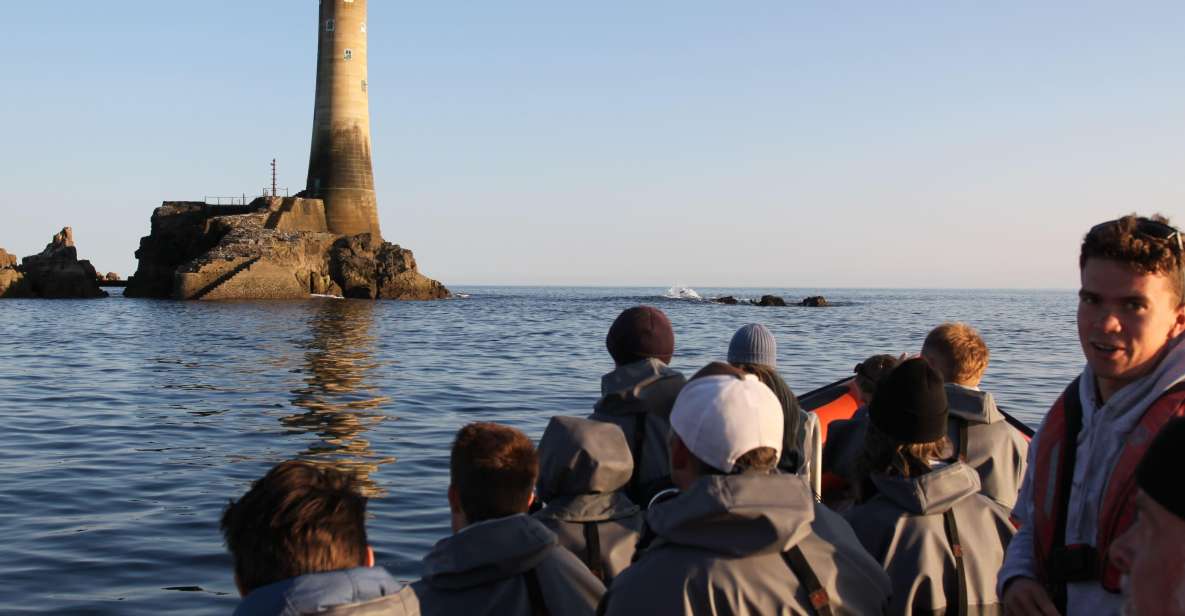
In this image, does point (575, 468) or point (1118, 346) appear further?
point (575, 468)

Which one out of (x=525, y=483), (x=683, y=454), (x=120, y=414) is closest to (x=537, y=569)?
(x=525, y=483)

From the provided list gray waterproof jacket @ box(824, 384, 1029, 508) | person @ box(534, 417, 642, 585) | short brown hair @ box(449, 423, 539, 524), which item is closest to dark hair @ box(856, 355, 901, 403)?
gray waterproof jacket @ box(824, 384, 1029, 508)

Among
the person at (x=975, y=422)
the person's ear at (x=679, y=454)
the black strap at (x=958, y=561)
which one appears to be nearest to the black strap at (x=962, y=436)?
the person at (x=975, y=422)

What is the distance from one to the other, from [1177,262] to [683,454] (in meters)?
1.43

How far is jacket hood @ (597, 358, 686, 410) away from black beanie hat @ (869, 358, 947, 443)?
1.19 meters

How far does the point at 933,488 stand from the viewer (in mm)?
3906

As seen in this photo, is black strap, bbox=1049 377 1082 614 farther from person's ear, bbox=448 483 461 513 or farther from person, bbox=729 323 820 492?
person's ear, bbox=448 483 461 513

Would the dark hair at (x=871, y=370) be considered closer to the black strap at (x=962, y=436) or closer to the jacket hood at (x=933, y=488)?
the black strap at (x=962, y=436)

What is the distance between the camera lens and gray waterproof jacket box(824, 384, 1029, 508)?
4.74m

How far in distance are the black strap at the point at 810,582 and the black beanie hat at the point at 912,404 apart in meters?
1.04

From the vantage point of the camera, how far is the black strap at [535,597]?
3.30m

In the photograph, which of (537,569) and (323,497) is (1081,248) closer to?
(537,569)

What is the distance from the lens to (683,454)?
10.00ft

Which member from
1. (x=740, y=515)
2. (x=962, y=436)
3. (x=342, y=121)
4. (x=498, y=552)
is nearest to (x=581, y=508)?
(x=498, y=552)
